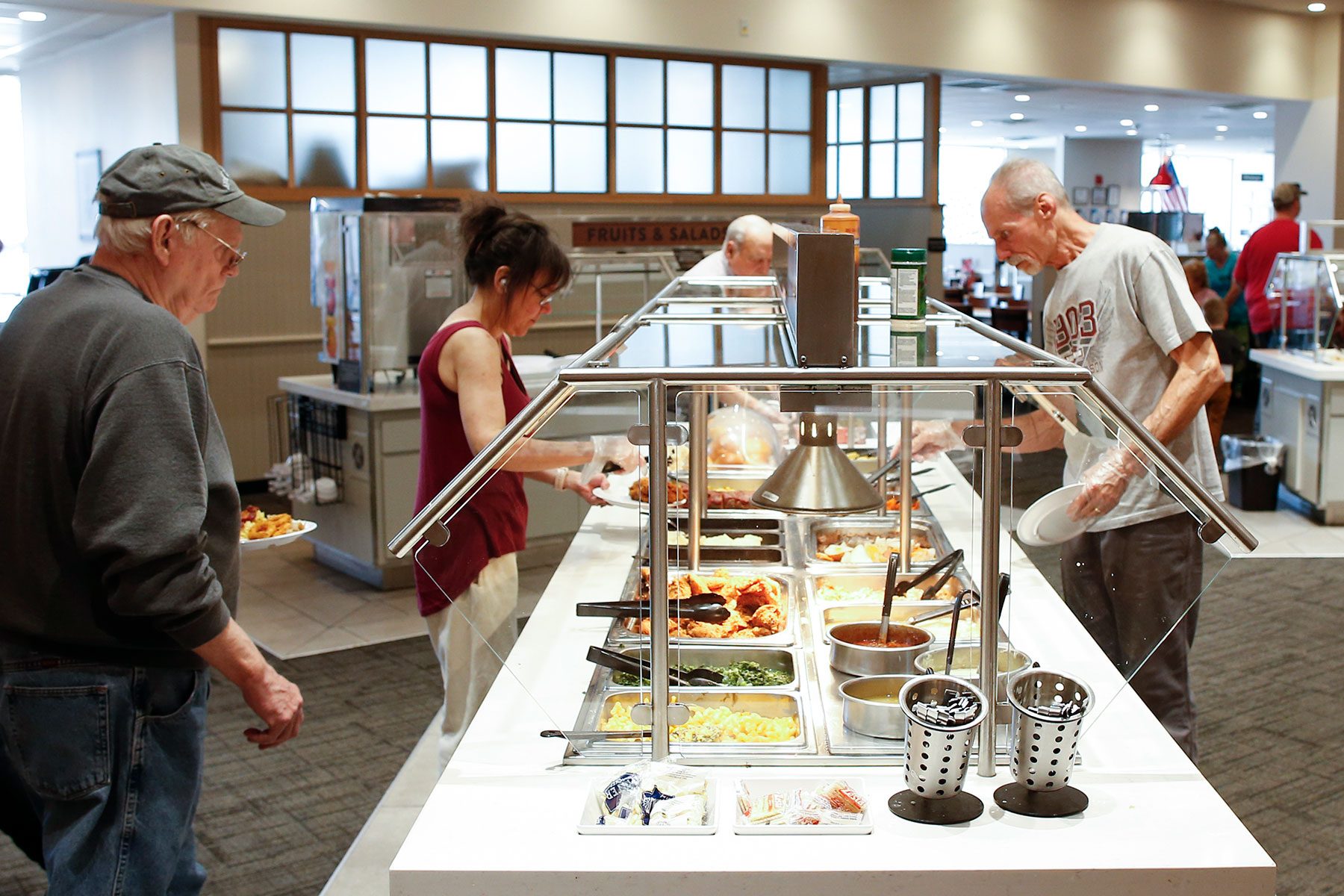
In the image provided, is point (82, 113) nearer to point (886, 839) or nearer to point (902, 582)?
point (902, 582)

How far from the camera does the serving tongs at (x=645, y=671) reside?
5.39 feet

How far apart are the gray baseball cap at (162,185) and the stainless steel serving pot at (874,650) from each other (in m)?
1.11

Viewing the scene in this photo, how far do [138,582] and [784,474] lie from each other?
3.01ft

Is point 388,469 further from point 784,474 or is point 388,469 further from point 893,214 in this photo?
point 893,214

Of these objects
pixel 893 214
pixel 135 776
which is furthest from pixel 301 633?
pixel 893 214

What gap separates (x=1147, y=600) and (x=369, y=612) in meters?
3.73

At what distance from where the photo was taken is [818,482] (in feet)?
A: 6.09

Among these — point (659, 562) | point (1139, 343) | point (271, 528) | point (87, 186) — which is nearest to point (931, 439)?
point (659, 562)

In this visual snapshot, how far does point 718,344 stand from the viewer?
6.61ft

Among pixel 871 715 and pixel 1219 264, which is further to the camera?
pixel 1219 264

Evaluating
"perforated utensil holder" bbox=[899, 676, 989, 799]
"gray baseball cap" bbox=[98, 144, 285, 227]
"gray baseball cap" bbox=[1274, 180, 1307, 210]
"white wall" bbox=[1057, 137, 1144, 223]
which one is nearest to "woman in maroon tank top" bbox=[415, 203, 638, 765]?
"gray baseball cap" bbox=[98, 144, 285, 227]

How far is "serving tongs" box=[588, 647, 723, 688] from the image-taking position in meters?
1.64

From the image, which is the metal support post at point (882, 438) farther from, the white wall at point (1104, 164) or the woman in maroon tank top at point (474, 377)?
the white wall at point (1104, 164)

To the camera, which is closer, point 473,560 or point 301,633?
point 473,560
